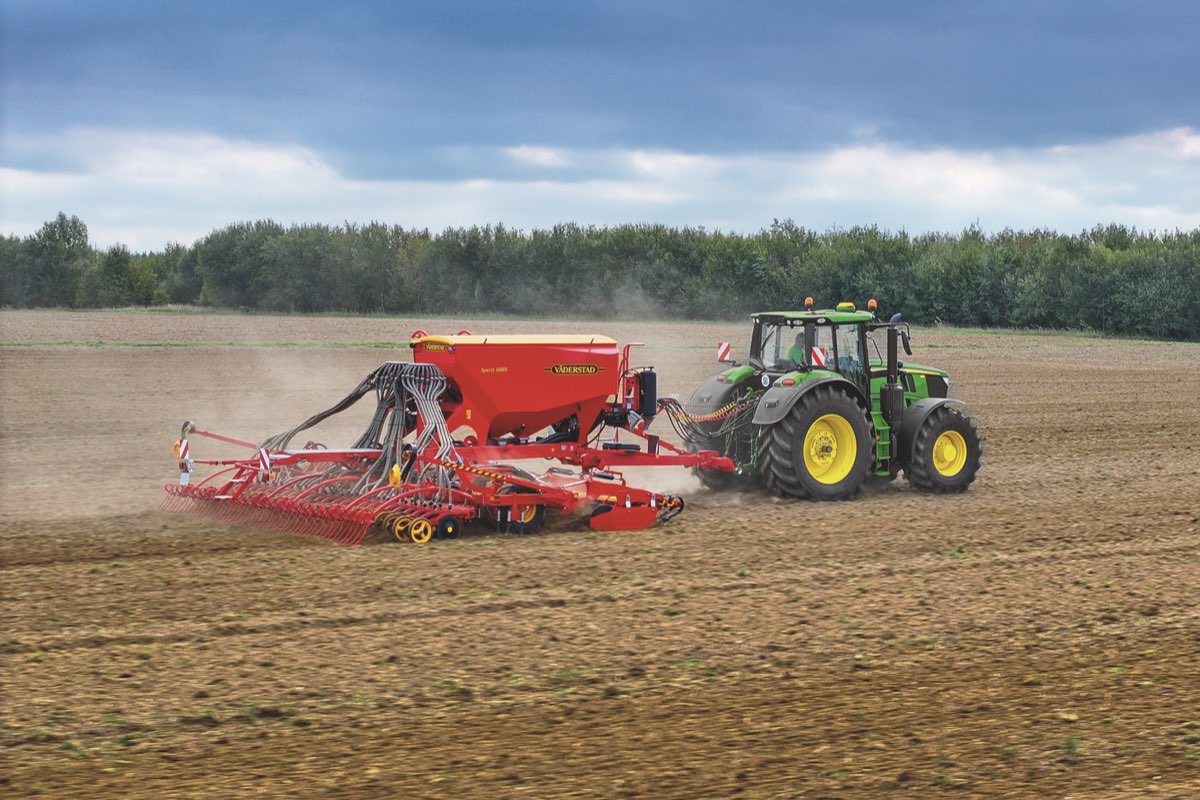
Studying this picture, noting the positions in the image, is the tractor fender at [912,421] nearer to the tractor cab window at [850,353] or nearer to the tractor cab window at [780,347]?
the tractor cab window at [850,353]

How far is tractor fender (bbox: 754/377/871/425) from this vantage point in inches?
439

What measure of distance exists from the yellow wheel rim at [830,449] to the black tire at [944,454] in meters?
0.68

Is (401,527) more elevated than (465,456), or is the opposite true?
(465,456)

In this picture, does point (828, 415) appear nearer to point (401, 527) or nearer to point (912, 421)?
point (912, 421)

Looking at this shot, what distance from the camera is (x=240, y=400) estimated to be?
20625 mm

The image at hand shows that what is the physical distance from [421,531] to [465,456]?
0.86m

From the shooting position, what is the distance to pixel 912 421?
11.9m

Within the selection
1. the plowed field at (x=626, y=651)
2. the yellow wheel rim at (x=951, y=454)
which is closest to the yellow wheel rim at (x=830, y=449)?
the plowed field at (x=626, y=651)

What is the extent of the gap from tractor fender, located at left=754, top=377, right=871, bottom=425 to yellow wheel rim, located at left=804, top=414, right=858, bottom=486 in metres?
0.32

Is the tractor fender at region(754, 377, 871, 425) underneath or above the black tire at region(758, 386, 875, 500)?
above

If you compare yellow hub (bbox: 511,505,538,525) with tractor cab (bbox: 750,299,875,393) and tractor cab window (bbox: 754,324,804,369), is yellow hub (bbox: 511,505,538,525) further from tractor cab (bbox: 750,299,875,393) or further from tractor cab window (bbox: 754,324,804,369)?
tractor cab window (bbox: 754,324,804,369)

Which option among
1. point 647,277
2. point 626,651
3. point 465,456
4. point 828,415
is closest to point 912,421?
point 828,415

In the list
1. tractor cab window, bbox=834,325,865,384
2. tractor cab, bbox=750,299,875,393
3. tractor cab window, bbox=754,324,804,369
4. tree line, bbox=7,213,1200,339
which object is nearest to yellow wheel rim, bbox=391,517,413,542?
tractor cab, bbox=750,299,875,393

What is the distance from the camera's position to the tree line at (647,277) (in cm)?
4969
